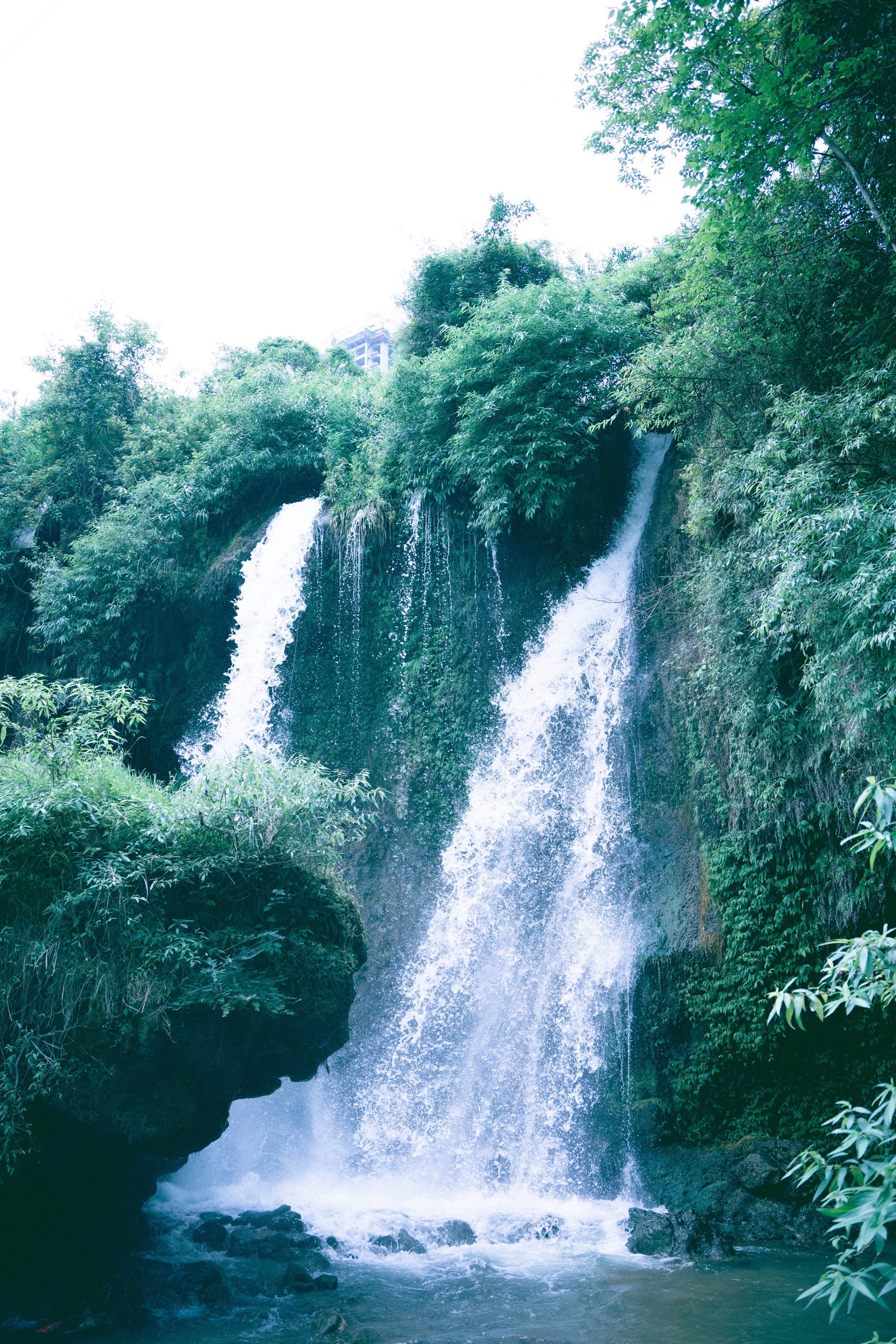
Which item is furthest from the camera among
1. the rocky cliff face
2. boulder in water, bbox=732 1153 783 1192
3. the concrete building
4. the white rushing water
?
the concrete building

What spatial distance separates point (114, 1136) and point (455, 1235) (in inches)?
138

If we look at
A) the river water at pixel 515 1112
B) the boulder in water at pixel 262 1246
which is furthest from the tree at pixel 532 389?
the boulder in water at pixel 262 1246

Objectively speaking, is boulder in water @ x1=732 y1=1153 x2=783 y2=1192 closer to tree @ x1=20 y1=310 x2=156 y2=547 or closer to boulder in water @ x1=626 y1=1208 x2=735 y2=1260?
boulder in water @ x1=626 y1=1208 x2=735 y2=1260

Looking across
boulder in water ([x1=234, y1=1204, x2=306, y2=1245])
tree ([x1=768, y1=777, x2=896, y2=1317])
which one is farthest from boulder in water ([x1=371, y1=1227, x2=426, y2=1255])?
tree ([x1=768, y1=777, x2=896, y2=1317])

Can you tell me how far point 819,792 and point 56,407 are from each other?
62.2ft

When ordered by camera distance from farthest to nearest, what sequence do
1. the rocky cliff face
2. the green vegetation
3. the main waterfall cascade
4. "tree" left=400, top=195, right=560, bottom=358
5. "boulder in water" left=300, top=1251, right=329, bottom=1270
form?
"tree" left=400, top=195, right=560, bottom=358 < the main waterfall cascade < the green vegetation < "boulder in water" left=300, top=1251, right=329, bottom=1270 < the rocky cliff face

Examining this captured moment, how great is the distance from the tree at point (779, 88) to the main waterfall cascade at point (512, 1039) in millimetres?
5182

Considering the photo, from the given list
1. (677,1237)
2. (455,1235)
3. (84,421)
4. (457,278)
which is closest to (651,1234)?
(677,1237)

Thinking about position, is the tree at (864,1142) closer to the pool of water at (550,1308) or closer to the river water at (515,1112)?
the pool of water at (550,1308)

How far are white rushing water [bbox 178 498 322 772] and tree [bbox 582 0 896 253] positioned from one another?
8.86 meters

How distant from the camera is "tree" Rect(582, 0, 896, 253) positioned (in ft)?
24.7

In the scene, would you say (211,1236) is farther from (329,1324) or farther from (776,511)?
(776,511)

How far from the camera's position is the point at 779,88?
755 cm

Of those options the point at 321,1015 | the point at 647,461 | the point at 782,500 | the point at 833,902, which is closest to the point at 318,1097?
the point at 321,1015
